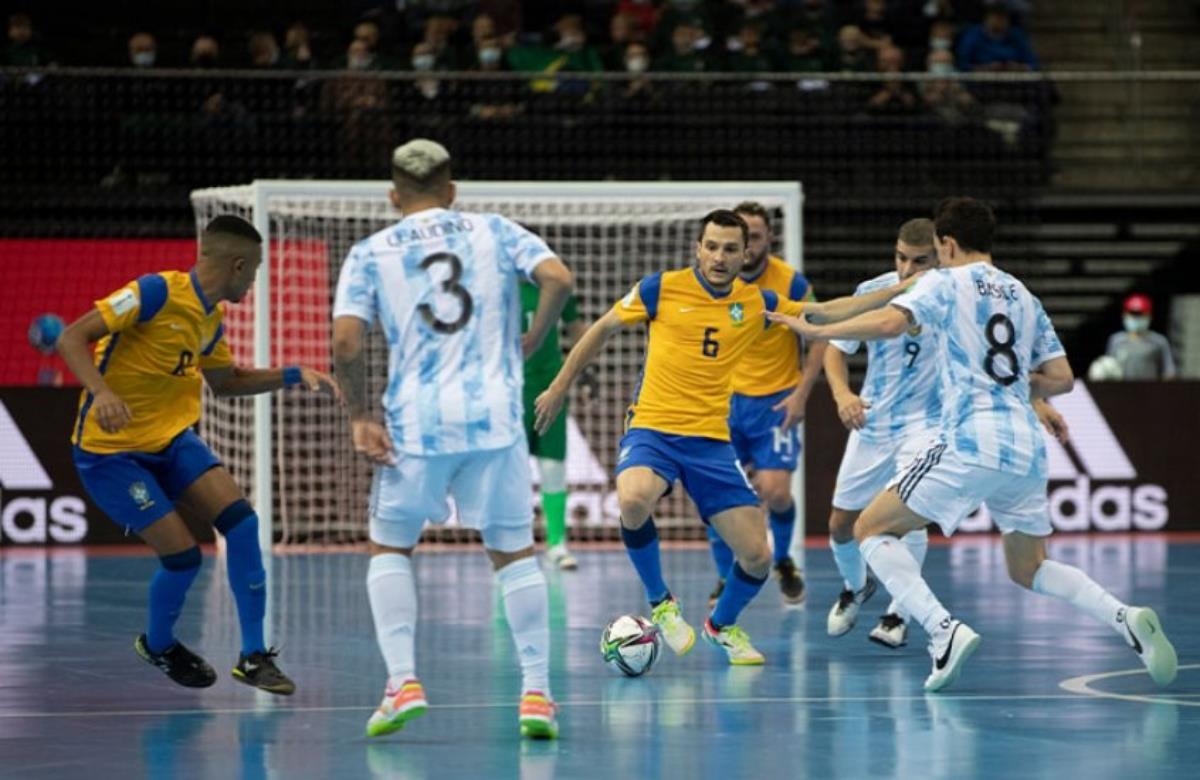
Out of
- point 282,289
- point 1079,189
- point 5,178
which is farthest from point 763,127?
point 5,178

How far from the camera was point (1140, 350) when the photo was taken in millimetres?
17688

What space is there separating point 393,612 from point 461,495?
44 centimetres

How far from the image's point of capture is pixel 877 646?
959cm

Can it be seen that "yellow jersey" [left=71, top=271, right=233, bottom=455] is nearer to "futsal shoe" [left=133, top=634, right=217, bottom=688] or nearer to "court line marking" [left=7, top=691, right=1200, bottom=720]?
"futsal shoe" [left=133, top=634, right=217, bottom=688]

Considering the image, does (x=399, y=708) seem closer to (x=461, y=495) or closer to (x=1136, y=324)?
(x=461, y=495)

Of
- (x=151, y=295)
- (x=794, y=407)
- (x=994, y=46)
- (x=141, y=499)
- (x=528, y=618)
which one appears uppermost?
(x=994, y=46)

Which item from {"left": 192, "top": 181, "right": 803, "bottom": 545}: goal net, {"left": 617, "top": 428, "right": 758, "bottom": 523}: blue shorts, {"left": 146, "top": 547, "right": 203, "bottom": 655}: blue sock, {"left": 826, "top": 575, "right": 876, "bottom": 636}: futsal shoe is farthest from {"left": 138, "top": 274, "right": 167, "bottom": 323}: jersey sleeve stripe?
{"left": 192, "top": 181, "right": 803, "bottom": 545}: goal net

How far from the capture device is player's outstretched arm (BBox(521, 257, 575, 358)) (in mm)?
6945

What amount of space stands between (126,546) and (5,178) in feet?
13.5

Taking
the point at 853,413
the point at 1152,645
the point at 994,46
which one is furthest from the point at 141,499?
the point at 994,46

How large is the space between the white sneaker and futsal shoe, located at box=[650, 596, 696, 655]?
464cm

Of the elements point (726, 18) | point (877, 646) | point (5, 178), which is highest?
point (726, 18)

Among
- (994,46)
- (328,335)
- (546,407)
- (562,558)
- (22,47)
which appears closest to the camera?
(546,407)

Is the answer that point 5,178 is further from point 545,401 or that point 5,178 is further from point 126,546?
point 545,401
